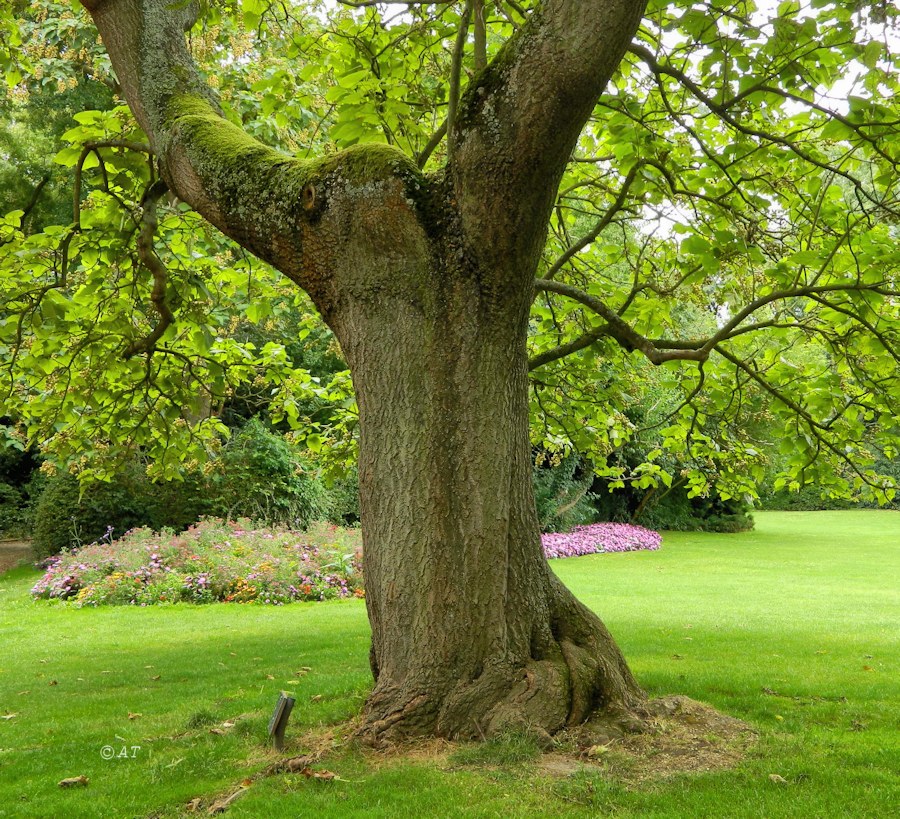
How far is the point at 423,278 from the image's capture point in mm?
4219

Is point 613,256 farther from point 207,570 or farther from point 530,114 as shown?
point 207,570

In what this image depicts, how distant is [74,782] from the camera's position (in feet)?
14.0

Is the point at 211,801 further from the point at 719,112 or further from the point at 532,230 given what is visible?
the point at 719,112

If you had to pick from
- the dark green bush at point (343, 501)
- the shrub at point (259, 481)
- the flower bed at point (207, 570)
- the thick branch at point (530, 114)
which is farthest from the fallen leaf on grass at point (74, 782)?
the dark green bush at point (343, 501)

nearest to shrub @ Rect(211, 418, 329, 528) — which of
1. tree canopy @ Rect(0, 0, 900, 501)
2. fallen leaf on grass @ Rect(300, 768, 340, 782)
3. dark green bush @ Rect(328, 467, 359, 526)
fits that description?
dark green bush @ Rect(328, 467, 359, 526)

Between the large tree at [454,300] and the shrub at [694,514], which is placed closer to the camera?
the large tree at [454,300]

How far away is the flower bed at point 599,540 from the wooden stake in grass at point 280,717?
612 inches

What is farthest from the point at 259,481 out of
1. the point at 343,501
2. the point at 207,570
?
the point at 207,570

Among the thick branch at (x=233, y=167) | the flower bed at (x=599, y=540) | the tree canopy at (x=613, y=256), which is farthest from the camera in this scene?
the flower bed at (x=599, y=540)

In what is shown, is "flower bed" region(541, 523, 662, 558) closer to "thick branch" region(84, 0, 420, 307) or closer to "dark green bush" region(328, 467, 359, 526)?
"dark green bush" region(328, 467, 359, 526)

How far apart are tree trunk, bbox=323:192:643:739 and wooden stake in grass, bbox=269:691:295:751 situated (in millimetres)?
438

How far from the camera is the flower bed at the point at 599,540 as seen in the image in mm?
20094

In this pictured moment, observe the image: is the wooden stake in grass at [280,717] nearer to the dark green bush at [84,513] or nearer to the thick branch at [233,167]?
the thick branch at [233,167]

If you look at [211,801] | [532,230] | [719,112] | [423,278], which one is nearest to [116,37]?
[423,278]
